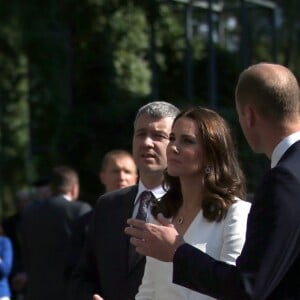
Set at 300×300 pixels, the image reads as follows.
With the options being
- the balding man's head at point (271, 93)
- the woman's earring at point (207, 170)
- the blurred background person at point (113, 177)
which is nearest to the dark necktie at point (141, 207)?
the woman's earring at point (207, 170)

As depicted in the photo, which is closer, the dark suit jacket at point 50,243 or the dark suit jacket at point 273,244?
the dark suit jacket at point 273,244

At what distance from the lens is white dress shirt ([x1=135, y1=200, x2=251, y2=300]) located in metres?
4.23

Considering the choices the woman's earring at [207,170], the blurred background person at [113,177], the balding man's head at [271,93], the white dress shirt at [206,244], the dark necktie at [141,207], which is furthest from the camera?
the blurred background person at [113,177]

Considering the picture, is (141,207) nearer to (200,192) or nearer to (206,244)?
(200,192)

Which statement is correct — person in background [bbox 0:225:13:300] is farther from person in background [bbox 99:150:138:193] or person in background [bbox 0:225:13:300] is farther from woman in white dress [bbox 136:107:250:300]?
woman in white dress [bbox 136:107:250:300]

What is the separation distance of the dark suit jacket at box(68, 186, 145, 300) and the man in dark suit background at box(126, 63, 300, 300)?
1501 mm

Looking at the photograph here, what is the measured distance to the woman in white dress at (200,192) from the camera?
4.31m

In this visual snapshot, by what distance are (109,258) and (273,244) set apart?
2.09 metres

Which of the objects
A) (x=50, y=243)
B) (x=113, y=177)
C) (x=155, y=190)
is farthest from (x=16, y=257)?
(x=155, y=190)

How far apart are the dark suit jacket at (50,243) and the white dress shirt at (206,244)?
518 centimetres

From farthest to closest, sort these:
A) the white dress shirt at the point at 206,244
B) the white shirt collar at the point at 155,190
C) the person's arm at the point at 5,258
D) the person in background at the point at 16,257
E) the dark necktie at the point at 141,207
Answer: the person in background at the point at 16,257, the person's arm at the point at 5,258, the white shirt collar at the point at 155,190, the dark necktie at the point at 141,207, the white dress shirt at the point at 206,244

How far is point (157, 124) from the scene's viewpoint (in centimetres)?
554

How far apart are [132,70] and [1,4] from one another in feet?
7.09

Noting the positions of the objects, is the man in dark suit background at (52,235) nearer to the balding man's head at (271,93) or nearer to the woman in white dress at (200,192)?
the woman in white dress at (200,192)
